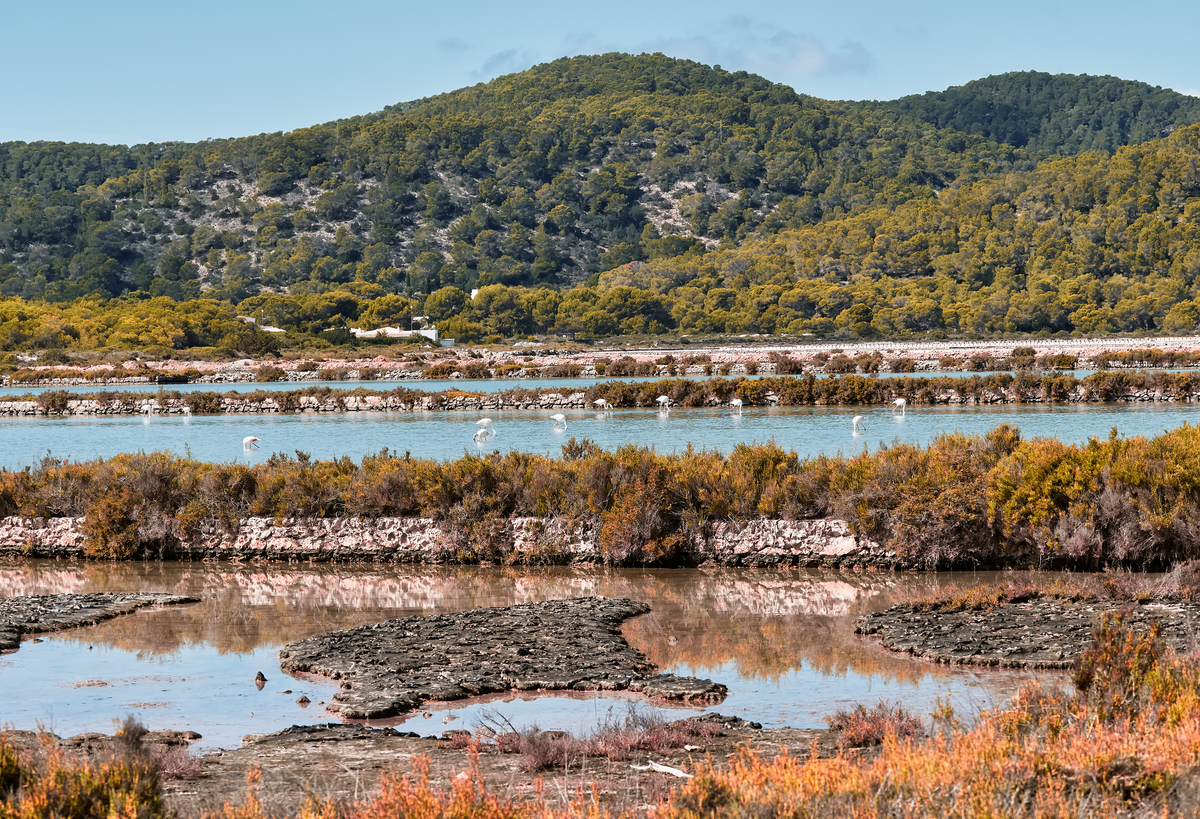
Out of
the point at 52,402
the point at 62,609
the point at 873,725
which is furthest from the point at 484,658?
the point at 52,402

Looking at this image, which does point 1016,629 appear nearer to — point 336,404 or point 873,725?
point 873,725

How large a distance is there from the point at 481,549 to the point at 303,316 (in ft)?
341

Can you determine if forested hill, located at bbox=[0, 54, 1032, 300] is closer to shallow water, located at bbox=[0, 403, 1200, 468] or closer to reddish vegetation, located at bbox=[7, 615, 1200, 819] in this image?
shallow water, located at bbox=[0, 403, 1200, 468]

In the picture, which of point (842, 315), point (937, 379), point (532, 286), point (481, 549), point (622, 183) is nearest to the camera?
point (481, 549)

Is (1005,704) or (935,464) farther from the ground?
(935,464)

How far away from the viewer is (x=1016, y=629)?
385 inches

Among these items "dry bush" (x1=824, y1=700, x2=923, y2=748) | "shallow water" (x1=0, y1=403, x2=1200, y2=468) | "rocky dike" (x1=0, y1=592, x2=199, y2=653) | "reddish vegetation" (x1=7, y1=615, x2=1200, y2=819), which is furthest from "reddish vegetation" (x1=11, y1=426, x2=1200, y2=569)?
"reddish vegetation" (x1=7, y1=615, x2=1200, y2=819)

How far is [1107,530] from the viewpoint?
1298 cm

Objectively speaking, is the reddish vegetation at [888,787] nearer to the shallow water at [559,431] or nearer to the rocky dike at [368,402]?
the shallow water at [559,431]

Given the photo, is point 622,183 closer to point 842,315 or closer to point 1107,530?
point 842,315

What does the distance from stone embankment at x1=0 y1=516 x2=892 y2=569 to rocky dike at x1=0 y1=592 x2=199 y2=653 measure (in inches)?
107

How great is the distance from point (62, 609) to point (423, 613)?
382cm

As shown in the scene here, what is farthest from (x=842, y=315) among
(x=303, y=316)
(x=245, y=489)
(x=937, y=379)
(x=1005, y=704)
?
(x=1005, y=704)

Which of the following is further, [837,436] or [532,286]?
[532,286]
